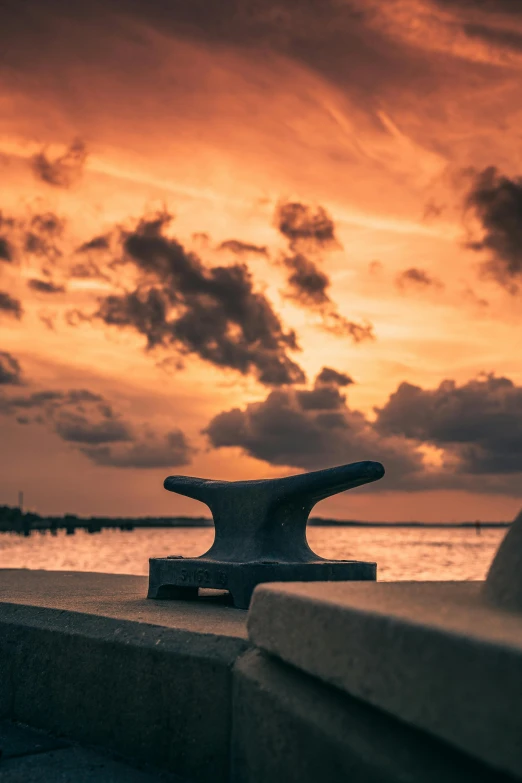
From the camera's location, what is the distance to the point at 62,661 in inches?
134

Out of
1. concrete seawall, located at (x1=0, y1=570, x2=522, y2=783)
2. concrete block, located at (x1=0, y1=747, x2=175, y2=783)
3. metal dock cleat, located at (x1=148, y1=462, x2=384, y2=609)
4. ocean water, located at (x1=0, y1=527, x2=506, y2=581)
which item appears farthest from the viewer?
ocean water, located at (x1=0, y1=527, x2=506, y2=581)

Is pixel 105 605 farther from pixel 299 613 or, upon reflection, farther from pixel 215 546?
pixel 299 613

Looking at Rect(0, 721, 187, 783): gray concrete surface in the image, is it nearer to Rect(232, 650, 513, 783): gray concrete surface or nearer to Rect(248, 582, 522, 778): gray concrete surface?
Rect(232, 650, 513, 783): gray concrete surface

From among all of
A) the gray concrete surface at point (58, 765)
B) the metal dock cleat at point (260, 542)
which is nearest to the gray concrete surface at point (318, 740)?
the gray concrete surface at point (58, 765)

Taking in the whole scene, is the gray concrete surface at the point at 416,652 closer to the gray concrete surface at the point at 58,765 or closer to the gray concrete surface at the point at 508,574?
the gray concrete surface at the point at 508,574

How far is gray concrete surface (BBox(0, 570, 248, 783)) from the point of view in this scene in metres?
2.78

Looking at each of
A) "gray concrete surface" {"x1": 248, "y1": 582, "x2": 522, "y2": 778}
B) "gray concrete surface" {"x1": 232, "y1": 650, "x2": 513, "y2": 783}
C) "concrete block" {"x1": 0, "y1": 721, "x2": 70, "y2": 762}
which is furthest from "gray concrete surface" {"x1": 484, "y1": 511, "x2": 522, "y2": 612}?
"concrete block" {"x1": 0, "y1": 721, "x2": 70, "y2": 762}

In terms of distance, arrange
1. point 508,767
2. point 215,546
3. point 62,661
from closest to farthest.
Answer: point 508,767
point 62,661
point 215,546

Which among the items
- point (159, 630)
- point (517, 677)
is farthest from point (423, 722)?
point (159, 630)

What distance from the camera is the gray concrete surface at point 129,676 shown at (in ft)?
9.11

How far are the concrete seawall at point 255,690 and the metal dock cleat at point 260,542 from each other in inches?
10.1

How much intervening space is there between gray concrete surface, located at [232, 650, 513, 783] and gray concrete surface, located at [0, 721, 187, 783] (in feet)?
1.46

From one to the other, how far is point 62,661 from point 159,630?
0.56 m

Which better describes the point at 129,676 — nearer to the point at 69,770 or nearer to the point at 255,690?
the point at 69,770
